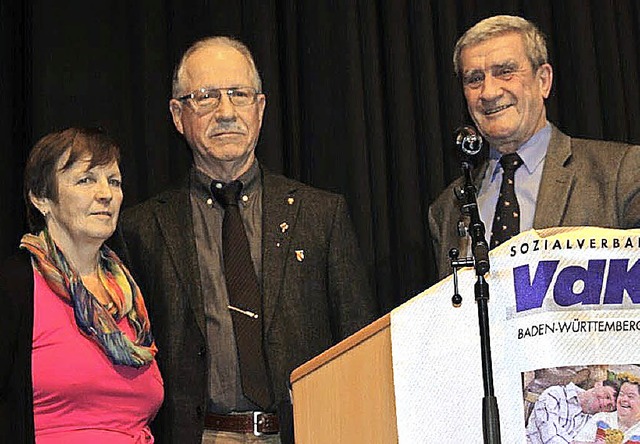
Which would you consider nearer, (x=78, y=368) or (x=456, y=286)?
(x=456, y=286)

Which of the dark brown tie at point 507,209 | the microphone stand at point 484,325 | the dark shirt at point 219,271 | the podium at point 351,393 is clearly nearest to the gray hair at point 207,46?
the dark shirt at point 219,271

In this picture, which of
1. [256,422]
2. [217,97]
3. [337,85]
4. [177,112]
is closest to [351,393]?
[256,422]

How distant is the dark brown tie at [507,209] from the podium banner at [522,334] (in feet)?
3.90

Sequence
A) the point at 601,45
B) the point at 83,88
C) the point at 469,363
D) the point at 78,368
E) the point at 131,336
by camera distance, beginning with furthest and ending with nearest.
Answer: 1. the point at 601,45
2. the point at 83,88
3. the point at 131,336
4. the point at 78,368
5. the point at 469,363

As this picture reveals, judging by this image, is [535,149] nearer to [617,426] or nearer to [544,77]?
[544,77]

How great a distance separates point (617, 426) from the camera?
159cm

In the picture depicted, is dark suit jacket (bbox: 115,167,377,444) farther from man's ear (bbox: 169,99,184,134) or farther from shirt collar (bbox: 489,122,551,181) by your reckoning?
shirt collar (bbox: 489,122,551,181)

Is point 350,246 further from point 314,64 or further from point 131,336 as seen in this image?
point 314,64

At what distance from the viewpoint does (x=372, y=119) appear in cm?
395

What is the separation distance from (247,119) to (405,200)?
976mm

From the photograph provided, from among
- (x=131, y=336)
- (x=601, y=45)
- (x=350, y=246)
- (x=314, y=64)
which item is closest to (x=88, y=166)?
(x=131, y=336)

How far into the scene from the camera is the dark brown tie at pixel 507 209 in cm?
293

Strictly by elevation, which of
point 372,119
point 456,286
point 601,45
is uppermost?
point 601,45

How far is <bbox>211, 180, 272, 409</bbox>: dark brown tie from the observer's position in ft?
9.25
